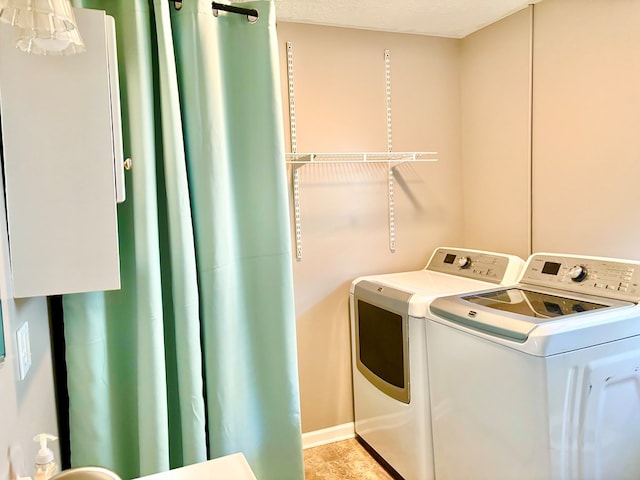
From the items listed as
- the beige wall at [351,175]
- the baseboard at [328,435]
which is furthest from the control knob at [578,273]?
the baseboard at [328,435]

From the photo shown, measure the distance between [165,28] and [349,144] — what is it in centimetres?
127

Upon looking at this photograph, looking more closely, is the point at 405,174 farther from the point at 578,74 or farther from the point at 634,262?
the point at 634,262

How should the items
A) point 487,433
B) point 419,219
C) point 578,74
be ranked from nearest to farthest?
point 487,433 < point 578,74 < point 419,219

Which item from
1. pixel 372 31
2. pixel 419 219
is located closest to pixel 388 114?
pixel 372 31

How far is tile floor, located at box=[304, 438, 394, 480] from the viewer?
2.26 meters

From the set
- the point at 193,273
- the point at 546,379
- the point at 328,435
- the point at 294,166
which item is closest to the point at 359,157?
the point at 294,166

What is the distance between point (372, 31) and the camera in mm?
2521

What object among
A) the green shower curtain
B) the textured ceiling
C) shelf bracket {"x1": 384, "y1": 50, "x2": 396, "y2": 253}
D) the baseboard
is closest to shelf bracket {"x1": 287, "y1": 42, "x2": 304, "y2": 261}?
the textured ceiling

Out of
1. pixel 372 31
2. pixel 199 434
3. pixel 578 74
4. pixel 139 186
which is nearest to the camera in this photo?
pixel 139 186

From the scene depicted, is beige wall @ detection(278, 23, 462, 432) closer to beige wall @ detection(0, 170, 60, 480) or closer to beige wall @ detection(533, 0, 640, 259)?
beige wall @ detection(533, 0, 640, 259)

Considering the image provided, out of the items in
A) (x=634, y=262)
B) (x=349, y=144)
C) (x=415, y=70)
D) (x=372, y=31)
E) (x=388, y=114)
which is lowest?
(x=634, y=262)

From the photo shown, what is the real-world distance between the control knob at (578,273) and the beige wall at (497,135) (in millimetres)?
485

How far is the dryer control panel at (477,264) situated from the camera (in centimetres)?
218

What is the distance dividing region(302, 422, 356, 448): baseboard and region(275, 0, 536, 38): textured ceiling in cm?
231
